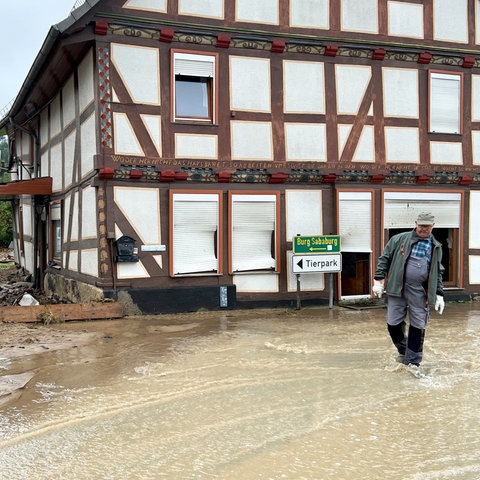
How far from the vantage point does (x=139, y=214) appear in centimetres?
1100

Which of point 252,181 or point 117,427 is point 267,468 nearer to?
point 117,427

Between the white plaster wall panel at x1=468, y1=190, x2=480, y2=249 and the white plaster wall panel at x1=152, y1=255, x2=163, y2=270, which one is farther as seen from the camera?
the white plaster wall panel at x1=468, y1=190, x2=480, y2=249

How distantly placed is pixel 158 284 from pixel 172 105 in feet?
11.4

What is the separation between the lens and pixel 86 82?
11609 millimetres

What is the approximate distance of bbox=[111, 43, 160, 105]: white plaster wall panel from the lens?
425 inches

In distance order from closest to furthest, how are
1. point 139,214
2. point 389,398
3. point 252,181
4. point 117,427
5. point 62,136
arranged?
point 117,427 → point 389,398 → point 139,214 → point 252,181 → point 62,136

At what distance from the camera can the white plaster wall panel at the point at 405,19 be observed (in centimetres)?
1274

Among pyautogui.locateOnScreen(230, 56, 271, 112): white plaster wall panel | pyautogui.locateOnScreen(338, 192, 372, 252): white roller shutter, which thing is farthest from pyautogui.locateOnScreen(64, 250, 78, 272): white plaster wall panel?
pyautogui.locateOnScreen(338, 192, 372, 252): white roller shutter

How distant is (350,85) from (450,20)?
3.01m

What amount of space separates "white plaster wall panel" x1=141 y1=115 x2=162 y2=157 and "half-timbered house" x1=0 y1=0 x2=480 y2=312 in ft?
0.09

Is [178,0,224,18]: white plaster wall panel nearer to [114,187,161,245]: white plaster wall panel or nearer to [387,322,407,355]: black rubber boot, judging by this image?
[114,187,161,245]: white plaster wall panel

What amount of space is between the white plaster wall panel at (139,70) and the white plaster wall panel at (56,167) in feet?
13.9

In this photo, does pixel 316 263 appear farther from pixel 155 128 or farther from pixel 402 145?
pixel 155 128

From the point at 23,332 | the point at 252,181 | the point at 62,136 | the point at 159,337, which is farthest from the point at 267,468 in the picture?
the point at 62,136
